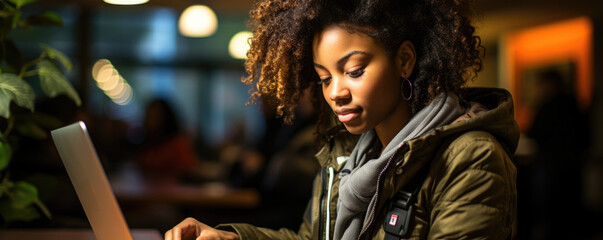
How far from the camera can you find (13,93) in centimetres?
140

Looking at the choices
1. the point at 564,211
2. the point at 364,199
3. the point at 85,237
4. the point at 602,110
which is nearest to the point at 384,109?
the point at 364,199

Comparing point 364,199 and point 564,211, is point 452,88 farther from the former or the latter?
point 564,211

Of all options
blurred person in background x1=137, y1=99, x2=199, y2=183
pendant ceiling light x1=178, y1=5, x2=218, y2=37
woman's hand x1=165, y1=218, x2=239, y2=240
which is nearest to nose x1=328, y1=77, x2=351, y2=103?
woman's hand x1=165, y1=218, x2=239, y2=240

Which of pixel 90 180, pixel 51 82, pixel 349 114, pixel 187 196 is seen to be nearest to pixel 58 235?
pixel 51 82

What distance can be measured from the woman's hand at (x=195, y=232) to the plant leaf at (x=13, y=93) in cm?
50

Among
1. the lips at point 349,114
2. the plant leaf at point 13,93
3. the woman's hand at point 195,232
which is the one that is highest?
the plant leaf at point 13,93

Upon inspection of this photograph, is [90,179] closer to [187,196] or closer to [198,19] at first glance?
[187,196]

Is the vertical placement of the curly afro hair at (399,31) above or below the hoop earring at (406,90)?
above

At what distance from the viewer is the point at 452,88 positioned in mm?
1189

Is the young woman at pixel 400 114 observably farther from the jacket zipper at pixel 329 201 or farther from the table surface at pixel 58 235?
the table surface at pixel 58 235

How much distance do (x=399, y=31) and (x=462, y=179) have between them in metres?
0.32

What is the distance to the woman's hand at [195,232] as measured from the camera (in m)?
1.23

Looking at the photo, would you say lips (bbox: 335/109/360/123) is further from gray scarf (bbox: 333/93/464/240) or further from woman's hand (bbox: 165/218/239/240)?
woman's hand (bbox: 165/218/239/240)

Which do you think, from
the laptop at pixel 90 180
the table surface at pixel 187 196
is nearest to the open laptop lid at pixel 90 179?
the laptop at pixel 90 180
